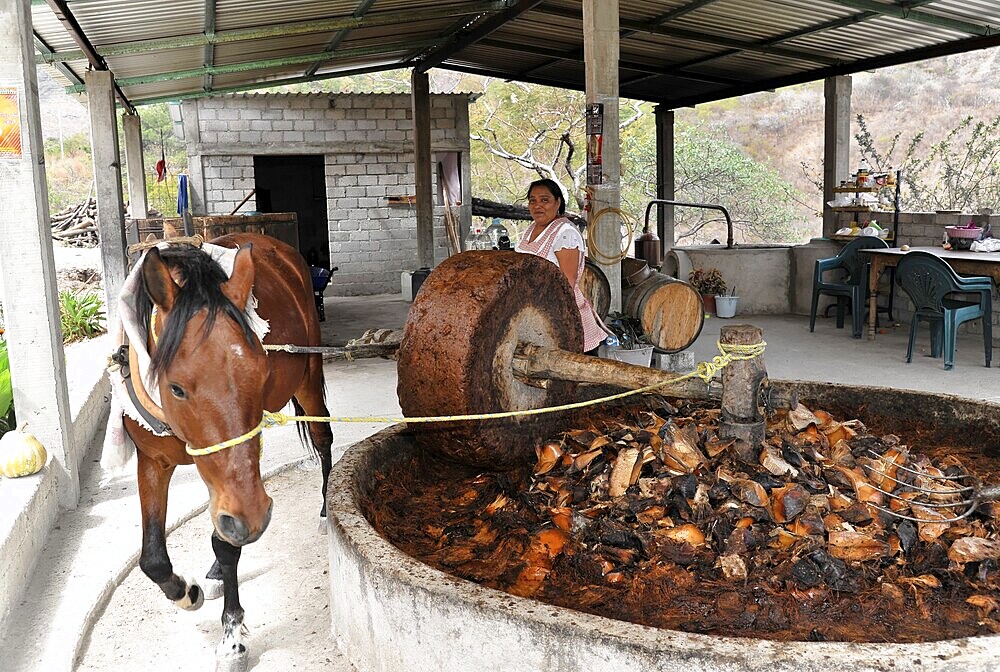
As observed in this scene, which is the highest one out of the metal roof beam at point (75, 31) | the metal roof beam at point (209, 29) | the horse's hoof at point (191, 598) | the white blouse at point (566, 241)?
the metal roof beam at point (209, 29)

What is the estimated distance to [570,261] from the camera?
15.2 feet

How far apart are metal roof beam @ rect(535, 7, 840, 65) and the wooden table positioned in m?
3.09

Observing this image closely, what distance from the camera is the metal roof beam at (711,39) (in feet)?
31.2

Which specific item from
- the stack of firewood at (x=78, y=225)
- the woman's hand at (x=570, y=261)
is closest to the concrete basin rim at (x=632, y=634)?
the woman's hand at (x=570, y=261)

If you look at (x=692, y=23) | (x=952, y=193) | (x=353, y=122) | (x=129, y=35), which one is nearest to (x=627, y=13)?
(x=692, y=23)

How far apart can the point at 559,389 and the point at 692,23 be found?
7243 mm

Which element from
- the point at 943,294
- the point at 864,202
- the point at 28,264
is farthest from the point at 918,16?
the point at 28,264

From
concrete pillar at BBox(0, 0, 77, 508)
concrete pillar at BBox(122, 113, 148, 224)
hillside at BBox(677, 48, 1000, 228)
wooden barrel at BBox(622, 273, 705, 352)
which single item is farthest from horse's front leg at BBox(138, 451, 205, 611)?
hillside at BBox(677, 48, 1000, 228)

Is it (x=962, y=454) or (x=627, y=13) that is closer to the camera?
(x=962, y=454)

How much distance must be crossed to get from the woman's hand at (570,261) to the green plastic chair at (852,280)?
565 centimetres

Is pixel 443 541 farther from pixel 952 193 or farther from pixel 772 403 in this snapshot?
pixel 952 193

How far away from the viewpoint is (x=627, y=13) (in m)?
9.17

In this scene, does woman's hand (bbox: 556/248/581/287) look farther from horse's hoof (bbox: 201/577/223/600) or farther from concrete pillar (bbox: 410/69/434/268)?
concrete pillar (bbox: 410/69/434/268)

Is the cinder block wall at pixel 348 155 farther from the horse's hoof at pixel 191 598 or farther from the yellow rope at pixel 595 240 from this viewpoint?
the horse's hoof at pixel 191 598
